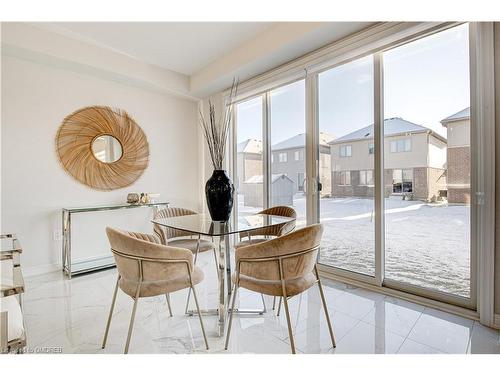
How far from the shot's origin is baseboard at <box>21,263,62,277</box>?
2832mm

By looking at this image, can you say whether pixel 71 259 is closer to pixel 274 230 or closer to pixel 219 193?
pixel 219 193

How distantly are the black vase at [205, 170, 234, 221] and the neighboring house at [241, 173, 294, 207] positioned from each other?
133 centimetres

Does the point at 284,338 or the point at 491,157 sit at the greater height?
the point at 491,157

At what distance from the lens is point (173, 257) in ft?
4.79

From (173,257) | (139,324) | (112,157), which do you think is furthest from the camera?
(112,157)

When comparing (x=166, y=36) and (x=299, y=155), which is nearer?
(x=166, y=36)

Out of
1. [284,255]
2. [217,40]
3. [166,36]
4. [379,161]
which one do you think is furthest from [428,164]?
[166,36]

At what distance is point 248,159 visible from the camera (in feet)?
12.3

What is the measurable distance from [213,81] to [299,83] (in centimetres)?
116

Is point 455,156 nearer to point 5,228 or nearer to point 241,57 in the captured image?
point 241,57

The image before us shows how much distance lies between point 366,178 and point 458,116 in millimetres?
841

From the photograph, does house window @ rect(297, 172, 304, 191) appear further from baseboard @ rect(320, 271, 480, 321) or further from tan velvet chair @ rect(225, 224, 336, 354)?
tan velvet chair @ rect(225, 224, 336, 354)

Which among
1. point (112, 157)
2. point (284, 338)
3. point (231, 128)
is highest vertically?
point (231, 128)
